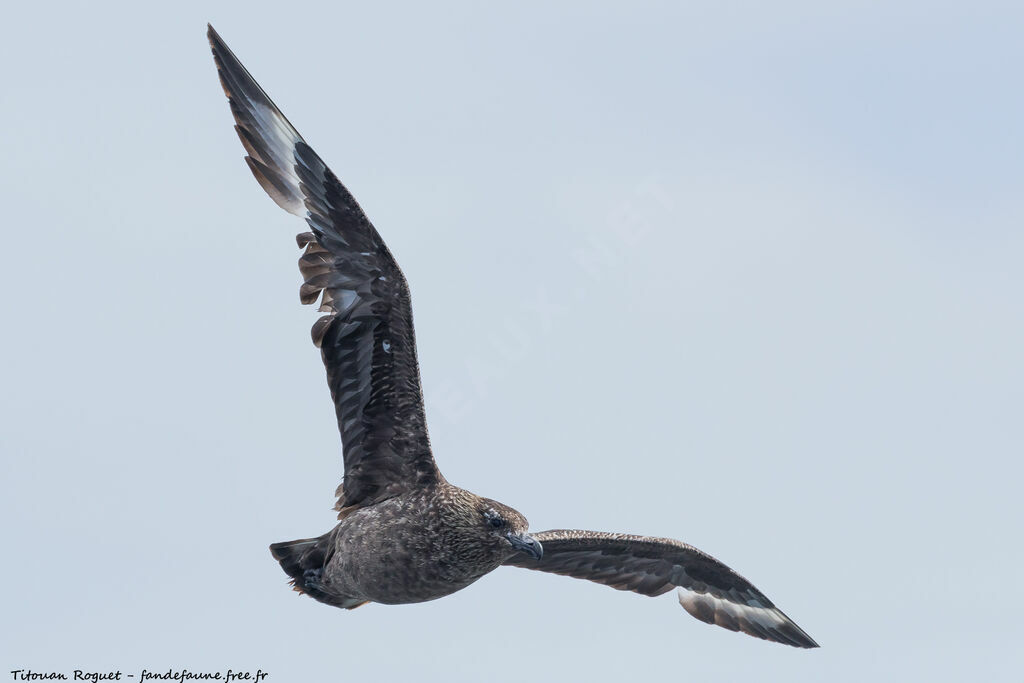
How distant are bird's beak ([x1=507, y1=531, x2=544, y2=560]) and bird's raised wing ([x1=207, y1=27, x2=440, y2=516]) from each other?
0.89 meters

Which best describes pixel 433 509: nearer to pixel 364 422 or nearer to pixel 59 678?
pixel 364 422

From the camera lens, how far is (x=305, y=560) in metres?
13.2

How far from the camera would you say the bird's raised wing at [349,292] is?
12625 mm

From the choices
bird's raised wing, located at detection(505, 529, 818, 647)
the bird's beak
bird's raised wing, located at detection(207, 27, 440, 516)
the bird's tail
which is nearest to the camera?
the bird's beak

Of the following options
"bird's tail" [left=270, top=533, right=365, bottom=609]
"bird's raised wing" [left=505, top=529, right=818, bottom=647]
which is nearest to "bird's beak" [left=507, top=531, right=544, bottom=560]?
"bird's tail" [left=270, top=533, right=365, bottom=609]

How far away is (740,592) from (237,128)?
7.40m

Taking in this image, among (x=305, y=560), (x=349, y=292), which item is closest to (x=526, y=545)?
(x=305, y=560)

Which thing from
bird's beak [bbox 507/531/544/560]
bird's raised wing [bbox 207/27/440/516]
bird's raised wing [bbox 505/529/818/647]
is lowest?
bird's beak [bbox 507/531/544/560]

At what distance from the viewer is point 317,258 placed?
12672 mm

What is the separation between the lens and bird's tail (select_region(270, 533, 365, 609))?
1315cm

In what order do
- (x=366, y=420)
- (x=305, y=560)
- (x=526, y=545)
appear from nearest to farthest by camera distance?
(x=526, y=545) < (x=366, y=420) < (x=305, y=560)

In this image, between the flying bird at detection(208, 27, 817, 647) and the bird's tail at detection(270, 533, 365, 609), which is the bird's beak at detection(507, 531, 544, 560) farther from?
the bird's tail at detection(270, 533, 365, 609)

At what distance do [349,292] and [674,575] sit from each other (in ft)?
17.5

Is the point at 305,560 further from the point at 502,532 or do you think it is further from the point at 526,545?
the point at 526,545
